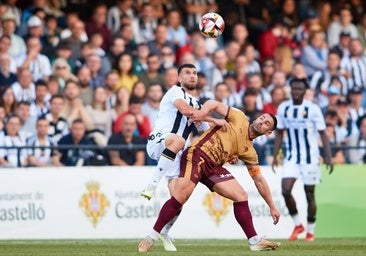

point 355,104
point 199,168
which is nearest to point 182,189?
point 199,168

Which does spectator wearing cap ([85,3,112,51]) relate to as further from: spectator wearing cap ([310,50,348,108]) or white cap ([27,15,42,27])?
spectator wearing cap ([310,50,348,108])

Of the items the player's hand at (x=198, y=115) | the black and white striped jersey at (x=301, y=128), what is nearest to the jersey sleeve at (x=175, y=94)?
the player's hand at (x=198, y=115)

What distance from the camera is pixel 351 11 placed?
29453 millimetres

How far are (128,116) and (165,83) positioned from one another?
2.07 m

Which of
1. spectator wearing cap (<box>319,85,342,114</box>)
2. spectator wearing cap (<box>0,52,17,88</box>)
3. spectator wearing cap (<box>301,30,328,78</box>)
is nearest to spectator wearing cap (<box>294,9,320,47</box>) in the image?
spectator wearing cap (<box>301,30,328,78</box>)

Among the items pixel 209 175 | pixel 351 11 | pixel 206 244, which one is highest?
pixel 351 11

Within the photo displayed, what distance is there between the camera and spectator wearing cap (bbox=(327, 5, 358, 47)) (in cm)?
2797

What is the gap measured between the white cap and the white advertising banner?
392cm

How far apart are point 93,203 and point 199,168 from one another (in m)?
5.78

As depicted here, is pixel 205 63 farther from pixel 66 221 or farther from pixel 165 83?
pixel 66 221

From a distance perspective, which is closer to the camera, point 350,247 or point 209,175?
point 209,175

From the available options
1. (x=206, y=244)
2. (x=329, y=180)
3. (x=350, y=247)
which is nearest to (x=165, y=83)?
(x=329, y=180)

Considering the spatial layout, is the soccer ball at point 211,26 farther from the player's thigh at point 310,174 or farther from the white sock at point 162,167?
the player's thigh at point 310,174

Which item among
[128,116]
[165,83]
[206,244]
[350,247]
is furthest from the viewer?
[165,83]
